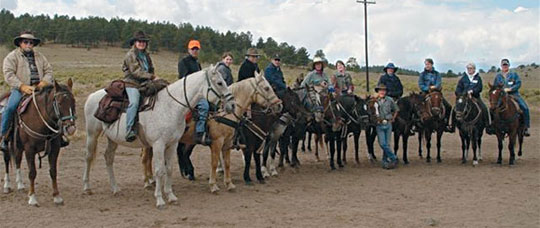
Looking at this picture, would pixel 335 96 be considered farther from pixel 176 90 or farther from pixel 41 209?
pixel 41 209

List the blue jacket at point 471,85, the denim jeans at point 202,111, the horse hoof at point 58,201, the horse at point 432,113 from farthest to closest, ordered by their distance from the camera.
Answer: the blue jacket at point 471,85 → the horse at point 432,113 → the denim jeans at point 202,111 → the horse hoof at point 58,201

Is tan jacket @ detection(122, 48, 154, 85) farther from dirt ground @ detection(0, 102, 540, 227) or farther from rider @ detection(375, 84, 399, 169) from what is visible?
rider @ detection(375, 84, 399, 169)

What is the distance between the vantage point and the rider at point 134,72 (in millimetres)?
8477

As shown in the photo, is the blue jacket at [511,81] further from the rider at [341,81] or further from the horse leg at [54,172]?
the horse leg at [54,172]

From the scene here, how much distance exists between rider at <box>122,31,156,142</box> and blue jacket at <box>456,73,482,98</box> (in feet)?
28.9

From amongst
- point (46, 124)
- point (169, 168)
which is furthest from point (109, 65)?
point (46, 124)

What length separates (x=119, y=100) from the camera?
344 inches

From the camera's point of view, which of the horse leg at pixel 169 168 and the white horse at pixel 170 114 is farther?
the horse leg at pixel 169 168

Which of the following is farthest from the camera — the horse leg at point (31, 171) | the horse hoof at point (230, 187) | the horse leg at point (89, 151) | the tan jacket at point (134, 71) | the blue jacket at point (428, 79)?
the blue jacket at point (428, 79)

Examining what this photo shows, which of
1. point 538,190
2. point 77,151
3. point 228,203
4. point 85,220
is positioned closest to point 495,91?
point 538,190

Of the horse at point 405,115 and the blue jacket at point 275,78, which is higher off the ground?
the blue jacket at point 275,78

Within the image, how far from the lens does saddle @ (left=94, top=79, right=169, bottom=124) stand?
866 cm

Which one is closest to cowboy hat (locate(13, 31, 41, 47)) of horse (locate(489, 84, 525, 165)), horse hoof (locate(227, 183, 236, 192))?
horse hoof (locate(227, 183, 236, 192))

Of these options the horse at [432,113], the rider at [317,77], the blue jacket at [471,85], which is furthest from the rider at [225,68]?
the blue jacket at [471,85]
